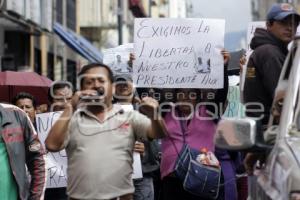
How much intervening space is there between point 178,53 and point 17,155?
2199 millimetres

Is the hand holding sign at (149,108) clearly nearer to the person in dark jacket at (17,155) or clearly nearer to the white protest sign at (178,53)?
the person in dark jacket at (17,155)

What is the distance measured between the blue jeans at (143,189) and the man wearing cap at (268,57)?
188 centimetres

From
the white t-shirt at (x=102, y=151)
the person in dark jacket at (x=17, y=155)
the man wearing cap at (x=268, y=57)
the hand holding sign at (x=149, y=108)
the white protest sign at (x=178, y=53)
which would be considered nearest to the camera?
the hand holding sign at (x=149, y=108)

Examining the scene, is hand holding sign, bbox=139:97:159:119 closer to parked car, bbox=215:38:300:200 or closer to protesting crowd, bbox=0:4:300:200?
protesting crowd, bbox=0:4:300:200

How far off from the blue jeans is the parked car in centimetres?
292

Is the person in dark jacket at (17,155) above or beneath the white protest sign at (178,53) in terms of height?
beneath

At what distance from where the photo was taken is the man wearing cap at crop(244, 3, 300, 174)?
20.4 feet

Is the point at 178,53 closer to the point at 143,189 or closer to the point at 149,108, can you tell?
the point at 143,189

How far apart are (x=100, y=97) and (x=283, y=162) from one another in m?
1.55

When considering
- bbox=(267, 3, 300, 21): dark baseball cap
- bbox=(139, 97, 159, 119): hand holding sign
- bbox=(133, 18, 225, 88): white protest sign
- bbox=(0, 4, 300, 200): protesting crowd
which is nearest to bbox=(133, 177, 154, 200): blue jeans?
bbox=(0, 4, 300, 200): protesting crowd

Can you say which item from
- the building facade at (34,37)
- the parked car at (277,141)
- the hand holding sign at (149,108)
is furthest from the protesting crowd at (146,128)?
the building facade at (34,37)

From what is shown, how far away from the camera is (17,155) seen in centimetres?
605

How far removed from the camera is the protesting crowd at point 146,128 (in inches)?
209

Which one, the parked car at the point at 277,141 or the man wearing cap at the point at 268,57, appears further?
the man wearing cap at the point at 268,57
